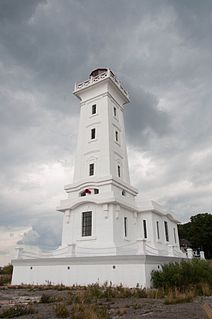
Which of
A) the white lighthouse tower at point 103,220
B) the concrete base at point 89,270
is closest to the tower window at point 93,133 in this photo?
the white lighthouse tower at point 103,220

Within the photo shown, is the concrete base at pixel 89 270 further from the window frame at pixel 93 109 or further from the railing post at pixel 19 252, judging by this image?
the window frame at pixel 93 109

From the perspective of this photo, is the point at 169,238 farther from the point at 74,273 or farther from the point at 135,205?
the point at 74,273

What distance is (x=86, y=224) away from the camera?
18.3 m

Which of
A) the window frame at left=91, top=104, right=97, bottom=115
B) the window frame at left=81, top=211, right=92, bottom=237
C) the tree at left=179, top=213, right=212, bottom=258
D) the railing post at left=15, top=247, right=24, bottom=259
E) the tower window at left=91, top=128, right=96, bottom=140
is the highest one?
the window frame at left=91, top=104, right=97, bottom=115

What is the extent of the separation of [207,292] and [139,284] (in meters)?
3.15

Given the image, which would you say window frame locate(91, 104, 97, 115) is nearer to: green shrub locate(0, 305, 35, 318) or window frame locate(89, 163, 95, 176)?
window frame locate(89, 163, 95, 176)

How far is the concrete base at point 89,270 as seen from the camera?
43.7 ft

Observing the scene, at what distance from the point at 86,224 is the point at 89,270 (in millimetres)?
4000

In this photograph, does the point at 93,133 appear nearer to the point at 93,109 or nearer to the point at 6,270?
the point at 93,109

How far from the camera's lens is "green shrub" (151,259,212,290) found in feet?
41.4

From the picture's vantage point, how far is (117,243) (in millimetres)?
17047

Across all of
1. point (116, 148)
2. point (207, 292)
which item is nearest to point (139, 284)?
point (207, 292)

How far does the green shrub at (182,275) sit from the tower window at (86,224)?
5.72m

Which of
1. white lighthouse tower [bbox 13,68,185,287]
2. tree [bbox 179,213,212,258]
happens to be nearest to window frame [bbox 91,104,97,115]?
white lighthouse tower [bbox 13,68,185,287]
